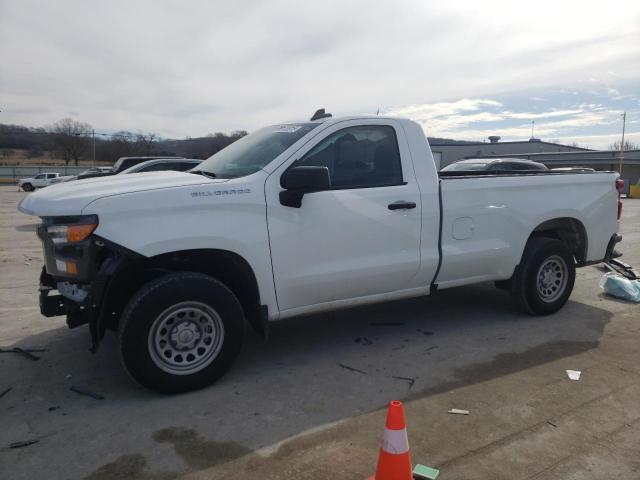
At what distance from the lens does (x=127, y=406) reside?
366 cm

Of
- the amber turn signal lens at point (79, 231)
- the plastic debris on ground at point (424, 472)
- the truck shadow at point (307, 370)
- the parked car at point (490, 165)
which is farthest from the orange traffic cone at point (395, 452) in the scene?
the parked car at point (490, 165)

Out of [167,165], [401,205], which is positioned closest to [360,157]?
[401,205]

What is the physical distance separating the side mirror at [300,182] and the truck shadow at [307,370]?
1.41 meters

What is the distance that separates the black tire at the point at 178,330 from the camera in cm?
358

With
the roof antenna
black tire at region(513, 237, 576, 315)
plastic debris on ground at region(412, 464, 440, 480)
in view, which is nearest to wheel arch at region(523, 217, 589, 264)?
black tire at region(513, 237, 576, 315)

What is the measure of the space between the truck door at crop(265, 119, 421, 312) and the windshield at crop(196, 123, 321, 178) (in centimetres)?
22

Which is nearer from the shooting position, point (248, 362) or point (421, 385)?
point (421, 385)

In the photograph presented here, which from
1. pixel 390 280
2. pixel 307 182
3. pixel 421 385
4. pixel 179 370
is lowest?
pixel 421 385

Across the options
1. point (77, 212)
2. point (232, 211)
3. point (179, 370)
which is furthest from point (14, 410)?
point (232, 211)

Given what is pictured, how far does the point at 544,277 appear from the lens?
5695mm

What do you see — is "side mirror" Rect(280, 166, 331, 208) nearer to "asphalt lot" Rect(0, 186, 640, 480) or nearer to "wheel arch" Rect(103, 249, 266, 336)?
"wheel arch" Rect(103, 249, 266, 336)

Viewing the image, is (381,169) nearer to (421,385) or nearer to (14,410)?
(421,385)

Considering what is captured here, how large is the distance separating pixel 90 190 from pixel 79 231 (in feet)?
1.33

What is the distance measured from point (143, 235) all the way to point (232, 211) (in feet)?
2.13
